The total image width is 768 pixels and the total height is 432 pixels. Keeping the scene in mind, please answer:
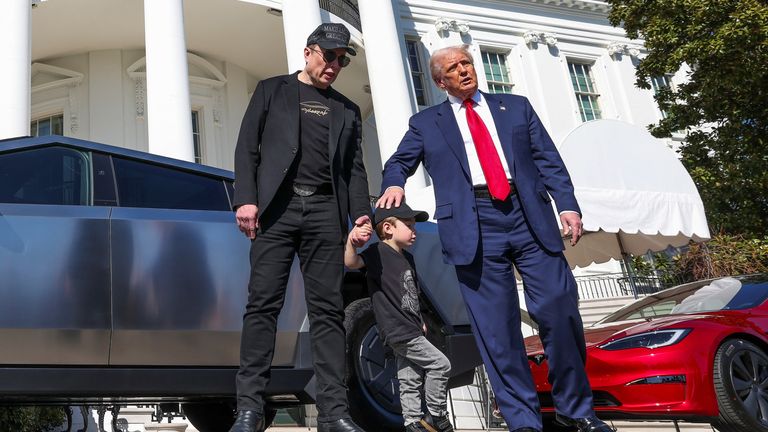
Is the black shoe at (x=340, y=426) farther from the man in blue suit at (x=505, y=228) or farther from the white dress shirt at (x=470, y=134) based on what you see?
the white dress shirt at (x=470, y=134)

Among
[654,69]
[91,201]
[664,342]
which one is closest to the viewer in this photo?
[91,201]

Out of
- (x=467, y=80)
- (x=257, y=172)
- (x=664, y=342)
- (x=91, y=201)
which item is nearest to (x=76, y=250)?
(x=91, y=201)

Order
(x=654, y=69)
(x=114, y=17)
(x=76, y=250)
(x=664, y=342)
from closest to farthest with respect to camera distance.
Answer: (x=76, y=250) < (x=664, y=342) < (x=654, y=69) < (x=114, y=17)

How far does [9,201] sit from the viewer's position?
3676 mm

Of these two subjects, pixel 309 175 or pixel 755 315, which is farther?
pixel 755 315

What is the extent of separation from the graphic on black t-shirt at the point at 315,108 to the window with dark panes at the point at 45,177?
1.31 meters

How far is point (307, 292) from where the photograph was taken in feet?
11.1

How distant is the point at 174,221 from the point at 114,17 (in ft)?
50.4

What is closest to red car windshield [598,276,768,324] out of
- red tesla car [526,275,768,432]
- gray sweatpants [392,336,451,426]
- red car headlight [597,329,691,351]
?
red tesla car [526,275,768,432]

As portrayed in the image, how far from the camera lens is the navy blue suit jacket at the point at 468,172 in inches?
135

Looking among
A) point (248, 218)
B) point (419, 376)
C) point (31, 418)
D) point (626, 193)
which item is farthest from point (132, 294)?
point (626, 193)

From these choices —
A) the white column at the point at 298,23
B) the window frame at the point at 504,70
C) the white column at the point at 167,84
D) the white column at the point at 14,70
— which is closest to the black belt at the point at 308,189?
the white column at the point at 167,84

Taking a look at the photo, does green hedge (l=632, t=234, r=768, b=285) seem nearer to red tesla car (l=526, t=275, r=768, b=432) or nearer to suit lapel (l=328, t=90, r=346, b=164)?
red tesla car (l=526, t=275, r=768, b=432)

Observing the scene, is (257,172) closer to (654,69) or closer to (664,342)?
(664,342)
